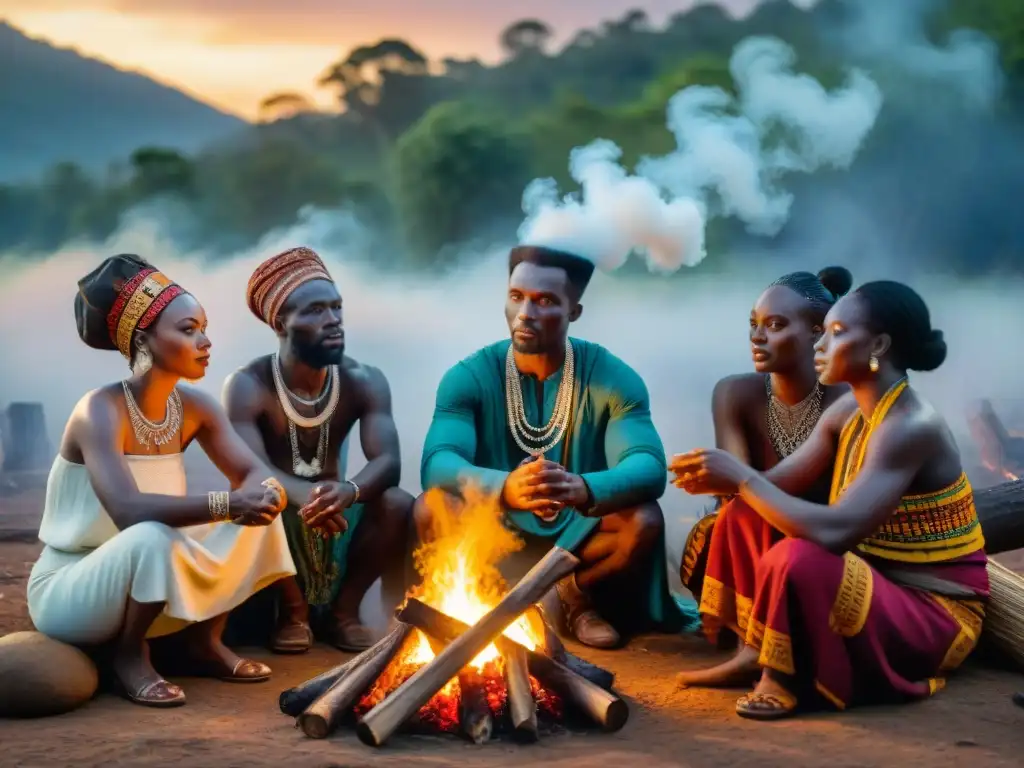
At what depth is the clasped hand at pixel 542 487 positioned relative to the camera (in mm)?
4785

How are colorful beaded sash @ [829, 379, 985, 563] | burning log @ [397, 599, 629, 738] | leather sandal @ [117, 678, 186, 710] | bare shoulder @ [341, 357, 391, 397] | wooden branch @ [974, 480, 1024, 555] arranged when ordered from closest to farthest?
burning log @ [397, 599, 629, 738], leather sandal @ [117, 678, 186, 710], colorful beaded sash @ [829, 379, 985, 563], bare shoulder @ [341, 357, 391, 397], wooden branch @ [974, 480, 1024, 555]

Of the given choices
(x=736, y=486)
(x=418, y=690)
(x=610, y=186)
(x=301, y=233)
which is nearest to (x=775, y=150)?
(x=301, y=233)

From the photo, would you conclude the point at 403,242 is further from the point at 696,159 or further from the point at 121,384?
the point at 121,384

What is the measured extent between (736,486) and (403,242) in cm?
881

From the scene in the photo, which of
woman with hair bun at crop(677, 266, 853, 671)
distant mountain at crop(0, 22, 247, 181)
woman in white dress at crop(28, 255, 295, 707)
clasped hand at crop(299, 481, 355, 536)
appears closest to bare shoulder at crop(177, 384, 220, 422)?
woman in white dress at crop(28, 255, 295, 707)

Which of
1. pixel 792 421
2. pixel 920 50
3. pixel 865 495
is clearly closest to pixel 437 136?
pixel 920 50

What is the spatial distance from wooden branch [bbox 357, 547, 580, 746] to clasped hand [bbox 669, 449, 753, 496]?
0.50 meters

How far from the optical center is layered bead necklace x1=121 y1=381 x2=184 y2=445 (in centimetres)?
477

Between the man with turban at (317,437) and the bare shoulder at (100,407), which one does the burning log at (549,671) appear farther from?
the bare shoulder at (100,407)

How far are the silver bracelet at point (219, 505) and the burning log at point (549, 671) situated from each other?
30.0 inches

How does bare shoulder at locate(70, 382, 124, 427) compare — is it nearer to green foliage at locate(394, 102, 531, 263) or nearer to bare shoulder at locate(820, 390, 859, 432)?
bare shoulder at locate(820, 390, 859, 432)

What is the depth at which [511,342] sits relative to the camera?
18.2ft

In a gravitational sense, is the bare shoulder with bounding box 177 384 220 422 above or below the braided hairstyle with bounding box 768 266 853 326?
below

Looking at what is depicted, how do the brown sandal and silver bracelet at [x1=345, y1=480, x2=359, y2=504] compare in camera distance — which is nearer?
the brown sandal
